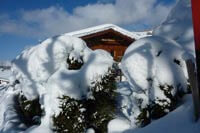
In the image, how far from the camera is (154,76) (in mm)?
4629

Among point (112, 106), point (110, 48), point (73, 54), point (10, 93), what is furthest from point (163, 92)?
point (110, 48)

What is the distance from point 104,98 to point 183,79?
1922 millimetres

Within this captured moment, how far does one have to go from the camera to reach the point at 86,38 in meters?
Answer: 16.4

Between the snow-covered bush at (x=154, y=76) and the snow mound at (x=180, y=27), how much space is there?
2.18 ft

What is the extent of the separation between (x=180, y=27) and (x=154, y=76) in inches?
66.5

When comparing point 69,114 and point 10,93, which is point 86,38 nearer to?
point 10,93

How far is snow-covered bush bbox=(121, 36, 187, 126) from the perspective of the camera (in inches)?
178

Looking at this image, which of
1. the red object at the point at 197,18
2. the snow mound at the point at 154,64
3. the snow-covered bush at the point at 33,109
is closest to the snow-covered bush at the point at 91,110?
the snow mound at the point at 154,64

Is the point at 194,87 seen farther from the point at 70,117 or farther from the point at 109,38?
the point at 109,38

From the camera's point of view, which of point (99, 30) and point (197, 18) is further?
point (99, 30)

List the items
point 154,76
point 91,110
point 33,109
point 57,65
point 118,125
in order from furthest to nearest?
1. point 33,109
2. point 57,65
3. point 91,110
4. point 118,125
5. point 154,76

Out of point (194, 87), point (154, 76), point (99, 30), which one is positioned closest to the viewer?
point (194, 87)

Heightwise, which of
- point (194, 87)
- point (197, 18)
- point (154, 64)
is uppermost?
point (197, 18)


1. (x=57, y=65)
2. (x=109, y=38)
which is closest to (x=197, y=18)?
(x=57, y=65)
